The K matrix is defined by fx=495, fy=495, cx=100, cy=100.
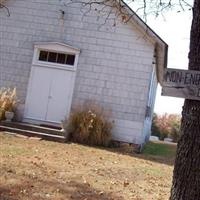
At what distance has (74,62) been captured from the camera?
61.6ft

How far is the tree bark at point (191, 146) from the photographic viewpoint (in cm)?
513

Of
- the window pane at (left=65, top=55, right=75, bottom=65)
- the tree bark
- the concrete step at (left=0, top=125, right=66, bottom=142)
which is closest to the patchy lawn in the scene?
the concrete step at (left=0, top=125, right=66, bottom=142)

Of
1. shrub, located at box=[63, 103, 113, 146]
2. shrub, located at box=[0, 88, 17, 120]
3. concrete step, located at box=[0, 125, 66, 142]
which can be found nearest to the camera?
concrete step, located at box=[0, 125, 66, 142]

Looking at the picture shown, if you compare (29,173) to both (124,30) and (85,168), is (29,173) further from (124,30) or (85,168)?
(124,30)

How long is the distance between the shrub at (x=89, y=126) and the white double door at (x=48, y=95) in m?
1.07

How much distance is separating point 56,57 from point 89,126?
336 cm

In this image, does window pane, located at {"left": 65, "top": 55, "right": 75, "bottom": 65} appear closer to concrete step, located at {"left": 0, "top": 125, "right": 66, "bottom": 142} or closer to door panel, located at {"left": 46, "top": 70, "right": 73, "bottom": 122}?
door panel, located at {"left": 46, "top": 70, "right": 73, "bottom": 122}

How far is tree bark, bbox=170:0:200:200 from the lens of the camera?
5.13 metres

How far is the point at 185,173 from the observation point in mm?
5156

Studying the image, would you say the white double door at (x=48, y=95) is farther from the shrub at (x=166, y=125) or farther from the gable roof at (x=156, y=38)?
the shrub at (x=166, y=125)

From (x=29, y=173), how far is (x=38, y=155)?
10.1ft

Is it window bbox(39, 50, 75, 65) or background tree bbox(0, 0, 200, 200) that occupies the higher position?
window bbox(39, 50, 75, 65)

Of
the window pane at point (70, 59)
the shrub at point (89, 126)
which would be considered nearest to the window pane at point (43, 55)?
the window pane at point (70, 59)

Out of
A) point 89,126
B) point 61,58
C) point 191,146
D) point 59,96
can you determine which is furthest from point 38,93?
point 191,146
